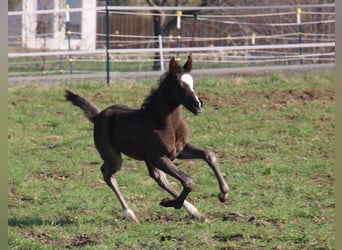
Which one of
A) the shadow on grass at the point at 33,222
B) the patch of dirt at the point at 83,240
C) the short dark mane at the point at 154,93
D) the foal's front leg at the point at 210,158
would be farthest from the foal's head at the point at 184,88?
the shadow on grass at the point at 33,222

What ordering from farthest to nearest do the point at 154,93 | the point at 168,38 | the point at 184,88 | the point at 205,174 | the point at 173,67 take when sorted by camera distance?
the point at 168,38, the point at 205,174, the point at 154,93, the point at 173,67, the point at 184,88

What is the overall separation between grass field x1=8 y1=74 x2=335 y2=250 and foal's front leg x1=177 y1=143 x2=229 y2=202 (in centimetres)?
28

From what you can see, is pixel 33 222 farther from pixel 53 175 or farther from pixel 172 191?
pixel 53 175

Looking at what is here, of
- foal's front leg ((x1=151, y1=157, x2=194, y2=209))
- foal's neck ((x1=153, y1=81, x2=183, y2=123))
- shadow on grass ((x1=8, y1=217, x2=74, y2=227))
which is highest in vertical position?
foal's neck ((x1=153, y1=81, x2=183, y2=123))

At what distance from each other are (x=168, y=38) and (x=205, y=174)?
601 inches

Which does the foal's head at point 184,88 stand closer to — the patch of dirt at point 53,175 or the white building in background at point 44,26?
the patch of dirt at point 53,175

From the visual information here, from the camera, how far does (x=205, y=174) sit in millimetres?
8789

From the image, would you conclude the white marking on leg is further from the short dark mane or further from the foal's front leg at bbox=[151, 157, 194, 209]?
the short dark mane

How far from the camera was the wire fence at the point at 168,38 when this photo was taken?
18078 millimetres

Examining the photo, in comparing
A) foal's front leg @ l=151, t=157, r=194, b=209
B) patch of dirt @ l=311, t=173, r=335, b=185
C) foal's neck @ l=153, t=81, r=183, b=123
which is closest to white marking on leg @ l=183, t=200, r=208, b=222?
foal's front leg @ l=151, t=157, r=194, b=209

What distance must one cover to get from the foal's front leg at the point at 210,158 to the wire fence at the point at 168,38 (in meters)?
9.20

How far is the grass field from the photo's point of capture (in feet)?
20.0

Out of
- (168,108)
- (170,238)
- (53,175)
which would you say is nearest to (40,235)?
(170,238)

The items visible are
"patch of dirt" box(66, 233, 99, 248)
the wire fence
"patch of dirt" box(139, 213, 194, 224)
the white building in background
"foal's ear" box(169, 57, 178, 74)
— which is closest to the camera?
"patch of dirt" box(66, 233, 99, 248)
